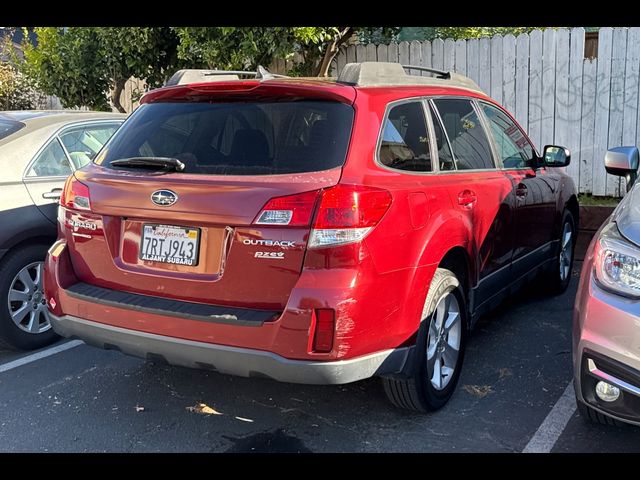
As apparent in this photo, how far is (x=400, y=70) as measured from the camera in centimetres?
361

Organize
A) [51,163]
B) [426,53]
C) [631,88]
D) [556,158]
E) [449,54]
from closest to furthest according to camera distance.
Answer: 1. [51,163]
2. [556,158]
3. [631,88]
4. [449,54]
5. [426,53]

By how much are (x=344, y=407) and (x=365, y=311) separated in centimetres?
96

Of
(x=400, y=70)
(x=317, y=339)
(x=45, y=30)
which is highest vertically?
(x=45, y=30)

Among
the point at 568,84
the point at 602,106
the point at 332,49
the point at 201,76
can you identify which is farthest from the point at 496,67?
the point at 201,76

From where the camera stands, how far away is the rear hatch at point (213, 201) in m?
2.73

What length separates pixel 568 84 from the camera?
296 inches

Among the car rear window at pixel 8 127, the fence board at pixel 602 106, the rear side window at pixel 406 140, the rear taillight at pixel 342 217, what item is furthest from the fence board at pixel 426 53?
the rear taillight at pixel 342 217

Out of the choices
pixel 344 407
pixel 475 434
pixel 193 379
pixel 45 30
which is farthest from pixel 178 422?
pixel 45 30

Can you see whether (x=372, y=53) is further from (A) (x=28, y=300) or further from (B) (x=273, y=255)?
(B) (x=273, y=255)

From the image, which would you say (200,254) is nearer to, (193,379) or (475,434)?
(193,379)

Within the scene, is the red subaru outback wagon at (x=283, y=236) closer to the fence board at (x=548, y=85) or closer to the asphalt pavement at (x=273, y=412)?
the asphalt pavement at (x=273, y=412)

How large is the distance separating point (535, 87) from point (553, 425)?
543 cm

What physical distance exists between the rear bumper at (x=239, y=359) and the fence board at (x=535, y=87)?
5.59 m

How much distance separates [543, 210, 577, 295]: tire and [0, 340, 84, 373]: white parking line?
3843mm
